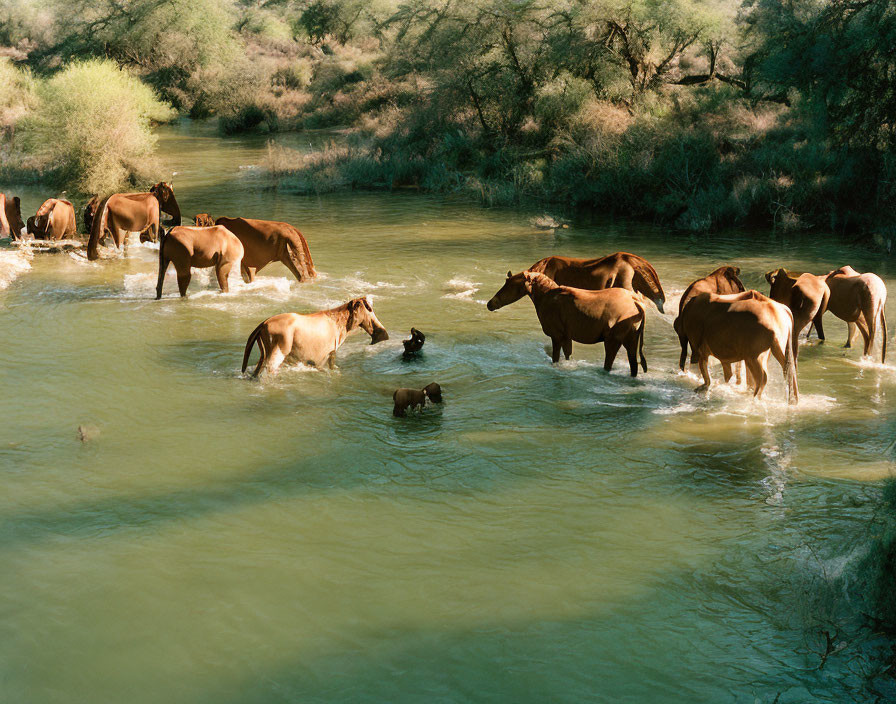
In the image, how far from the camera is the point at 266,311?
13.6m

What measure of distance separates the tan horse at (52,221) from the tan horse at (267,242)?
19.7 feet

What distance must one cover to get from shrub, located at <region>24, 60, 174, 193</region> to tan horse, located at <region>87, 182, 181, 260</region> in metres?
7.56

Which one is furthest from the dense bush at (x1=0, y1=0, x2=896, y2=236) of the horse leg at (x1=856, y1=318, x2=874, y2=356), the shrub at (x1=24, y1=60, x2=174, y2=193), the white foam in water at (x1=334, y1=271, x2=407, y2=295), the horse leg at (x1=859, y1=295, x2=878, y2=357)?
the white foam in water at (x1=334, y1=271, x2=407, y2=295)

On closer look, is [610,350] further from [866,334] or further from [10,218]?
[10,218]

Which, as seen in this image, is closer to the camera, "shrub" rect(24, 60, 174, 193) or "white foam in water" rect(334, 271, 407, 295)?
"white foam in water" rect(334, 271, 407, 295)

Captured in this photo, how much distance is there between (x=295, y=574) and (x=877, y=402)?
654 cm

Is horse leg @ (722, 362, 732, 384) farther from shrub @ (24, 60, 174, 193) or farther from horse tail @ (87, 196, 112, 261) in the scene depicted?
shrub @ (24, 60, 174, 193)

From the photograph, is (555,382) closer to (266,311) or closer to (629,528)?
(629,528)

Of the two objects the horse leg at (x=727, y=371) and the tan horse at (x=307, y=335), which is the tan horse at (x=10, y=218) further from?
the horse leg at (x=727, y=371)

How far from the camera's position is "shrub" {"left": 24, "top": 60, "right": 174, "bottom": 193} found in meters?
24.0

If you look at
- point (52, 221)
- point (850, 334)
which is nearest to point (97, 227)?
point (52, 221)

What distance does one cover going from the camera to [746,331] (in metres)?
8.82

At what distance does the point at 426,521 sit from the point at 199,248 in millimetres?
7744

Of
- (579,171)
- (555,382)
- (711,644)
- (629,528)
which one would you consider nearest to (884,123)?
(579,171)
